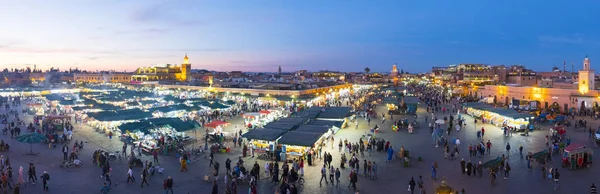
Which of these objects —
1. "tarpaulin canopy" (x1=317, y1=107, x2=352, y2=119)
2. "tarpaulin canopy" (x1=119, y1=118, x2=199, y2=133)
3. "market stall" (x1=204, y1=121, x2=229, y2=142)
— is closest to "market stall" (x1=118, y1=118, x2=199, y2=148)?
"tarpaulin canopy" (x1=119, y1=118, x2=199, y2=133)

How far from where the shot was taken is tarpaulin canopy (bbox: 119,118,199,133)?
20.0 m

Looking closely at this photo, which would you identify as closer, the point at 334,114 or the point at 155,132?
the point at 155,132

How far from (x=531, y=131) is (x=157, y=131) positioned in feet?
75.1

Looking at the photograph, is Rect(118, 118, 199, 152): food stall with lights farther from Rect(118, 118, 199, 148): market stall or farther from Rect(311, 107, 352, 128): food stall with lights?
Rect(311, 107, 352, 128): food stall with lights

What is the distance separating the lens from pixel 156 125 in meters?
20.8

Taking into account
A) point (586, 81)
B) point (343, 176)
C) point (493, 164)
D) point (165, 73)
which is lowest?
point (343, 176)

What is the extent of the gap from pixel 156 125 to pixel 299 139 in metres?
8.44

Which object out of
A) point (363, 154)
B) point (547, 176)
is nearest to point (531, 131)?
point (547, 176)

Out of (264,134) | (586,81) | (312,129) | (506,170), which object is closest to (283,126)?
→ (312,129)

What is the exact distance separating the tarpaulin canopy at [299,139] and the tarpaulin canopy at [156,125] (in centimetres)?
636

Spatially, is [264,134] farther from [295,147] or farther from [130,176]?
[130,176]

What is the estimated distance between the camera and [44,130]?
2575 centimetres

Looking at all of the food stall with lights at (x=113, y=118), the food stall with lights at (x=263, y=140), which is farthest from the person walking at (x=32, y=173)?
the food stall with lights at (x=113, y=118)

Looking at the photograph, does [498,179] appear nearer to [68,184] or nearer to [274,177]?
[274,177]
